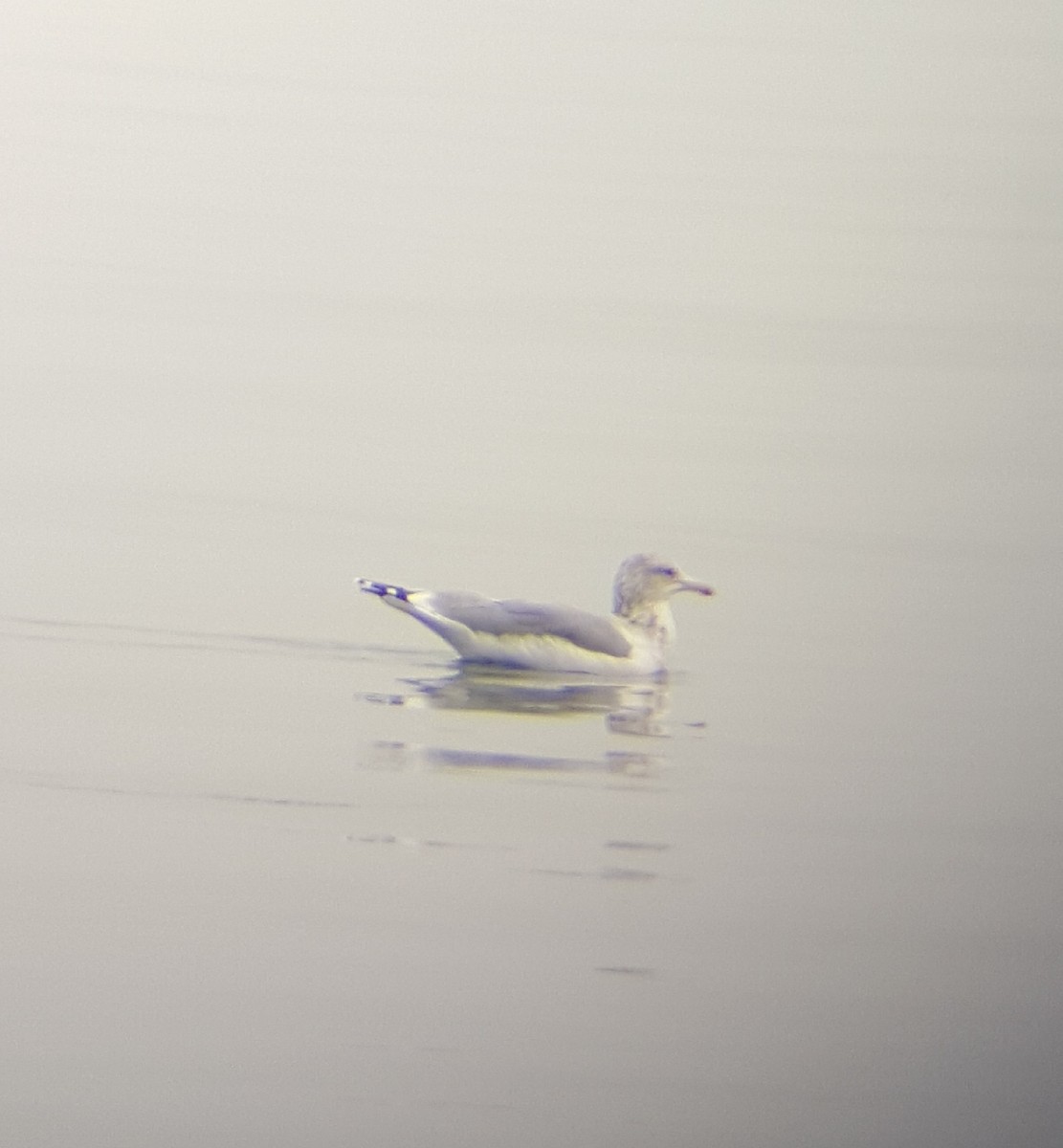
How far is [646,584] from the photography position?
3.33 m

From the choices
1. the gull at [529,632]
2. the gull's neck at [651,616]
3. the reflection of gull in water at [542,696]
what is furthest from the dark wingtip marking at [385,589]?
the gull's neck at [651,616]

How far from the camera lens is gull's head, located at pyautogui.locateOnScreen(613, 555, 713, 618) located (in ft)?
10.9

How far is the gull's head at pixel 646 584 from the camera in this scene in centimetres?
332

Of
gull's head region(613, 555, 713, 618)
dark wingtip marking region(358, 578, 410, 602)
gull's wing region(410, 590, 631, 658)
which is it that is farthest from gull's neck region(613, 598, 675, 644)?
dark wingtip marking region(358, 578, 410, 602)

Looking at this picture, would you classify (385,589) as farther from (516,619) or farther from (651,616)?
(651,616)

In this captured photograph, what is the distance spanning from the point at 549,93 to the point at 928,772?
1529 mm

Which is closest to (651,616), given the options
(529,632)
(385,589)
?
(529,632)

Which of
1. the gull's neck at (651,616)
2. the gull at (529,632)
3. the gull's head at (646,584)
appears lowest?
the gull at (529,632)

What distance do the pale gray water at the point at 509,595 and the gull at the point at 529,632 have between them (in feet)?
0.23

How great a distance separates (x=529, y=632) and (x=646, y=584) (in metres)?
0.33

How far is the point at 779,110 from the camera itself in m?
3.56

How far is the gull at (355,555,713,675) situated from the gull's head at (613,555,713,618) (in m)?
0.06

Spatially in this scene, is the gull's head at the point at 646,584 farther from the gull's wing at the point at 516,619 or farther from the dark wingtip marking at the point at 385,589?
the dark wingtip marking at the point at 385,589

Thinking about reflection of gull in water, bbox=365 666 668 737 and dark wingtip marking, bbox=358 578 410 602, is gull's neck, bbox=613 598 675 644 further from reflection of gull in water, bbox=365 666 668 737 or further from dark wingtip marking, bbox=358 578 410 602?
dark wingtip marking, bbox=358 578 410 602
